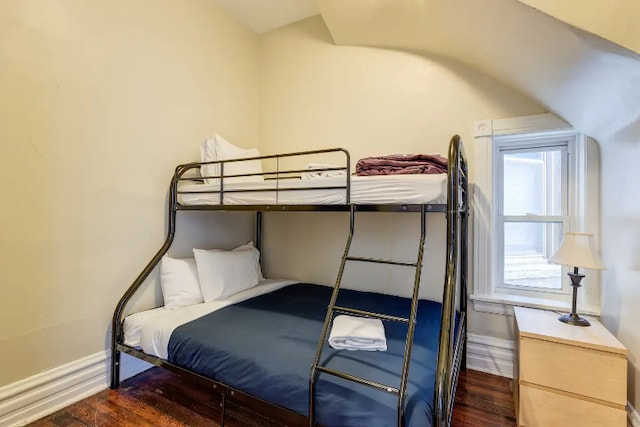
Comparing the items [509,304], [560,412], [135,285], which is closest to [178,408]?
[135,285]

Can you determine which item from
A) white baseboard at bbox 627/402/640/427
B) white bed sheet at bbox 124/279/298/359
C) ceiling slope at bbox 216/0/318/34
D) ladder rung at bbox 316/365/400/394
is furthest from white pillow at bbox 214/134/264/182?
white baseboard at bbox 627/402/640/427

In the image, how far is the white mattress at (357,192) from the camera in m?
1.39

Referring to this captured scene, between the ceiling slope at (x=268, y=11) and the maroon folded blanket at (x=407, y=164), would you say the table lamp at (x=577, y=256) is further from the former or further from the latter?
the ceiling slope at (x=268, y=11)

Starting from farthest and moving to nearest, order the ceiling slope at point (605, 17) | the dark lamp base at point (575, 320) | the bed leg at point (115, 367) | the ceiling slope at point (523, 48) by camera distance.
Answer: the bed leg at point (115, 367)
the dark lamp base at point (575, 320)
the ceiling slope at point (523, 48)
the ceiling slope at point (605, 17)

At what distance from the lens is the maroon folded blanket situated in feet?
5.04

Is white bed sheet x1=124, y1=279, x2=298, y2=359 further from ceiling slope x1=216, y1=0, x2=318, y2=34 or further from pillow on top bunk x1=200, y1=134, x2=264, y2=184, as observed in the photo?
ceiling slope x1=216, y1=0, x2=318, y2=34

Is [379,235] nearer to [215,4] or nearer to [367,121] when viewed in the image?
[367,121]

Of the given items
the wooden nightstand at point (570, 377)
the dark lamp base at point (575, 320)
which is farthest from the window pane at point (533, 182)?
the wooden nightstand at point (570, 377)

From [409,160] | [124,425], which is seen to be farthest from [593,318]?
[124,425]

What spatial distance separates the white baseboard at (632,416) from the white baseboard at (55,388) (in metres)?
2.84

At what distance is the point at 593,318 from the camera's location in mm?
1836

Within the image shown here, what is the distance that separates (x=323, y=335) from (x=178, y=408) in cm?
115

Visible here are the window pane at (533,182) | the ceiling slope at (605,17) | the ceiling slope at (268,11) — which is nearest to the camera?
the ceiling slope at (605,17)

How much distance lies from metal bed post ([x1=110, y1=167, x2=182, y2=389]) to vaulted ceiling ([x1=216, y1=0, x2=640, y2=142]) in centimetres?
184
